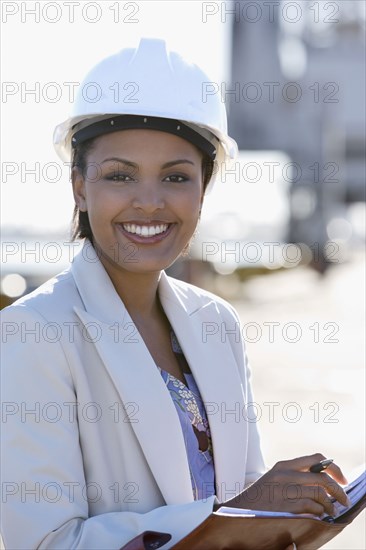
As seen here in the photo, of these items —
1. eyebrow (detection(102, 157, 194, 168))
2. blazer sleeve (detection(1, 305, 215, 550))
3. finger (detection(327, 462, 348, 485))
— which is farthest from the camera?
eyebrow (detection(102, 157, 194, 168))

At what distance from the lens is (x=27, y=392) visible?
219 centimetres

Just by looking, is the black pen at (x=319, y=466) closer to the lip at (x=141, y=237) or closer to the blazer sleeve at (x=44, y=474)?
the blazer sleeve at (x=44, y=474)

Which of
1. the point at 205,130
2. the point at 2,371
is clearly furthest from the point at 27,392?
the point at 205,130

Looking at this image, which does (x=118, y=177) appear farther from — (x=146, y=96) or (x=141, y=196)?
(x=146, y=96)

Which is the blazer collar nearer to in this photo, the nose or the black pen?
the nose

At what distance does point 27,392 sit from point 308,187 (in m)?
43.8

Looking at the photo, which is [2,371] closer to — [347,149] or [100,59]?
[100,59]

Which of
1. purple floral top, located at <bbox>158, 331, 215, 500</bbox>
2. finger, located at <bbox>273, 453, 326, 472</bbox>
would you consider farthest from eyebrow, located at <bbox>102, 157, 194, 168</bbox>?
finger, located at <bbox>273, 453, 326, 472</bbox>

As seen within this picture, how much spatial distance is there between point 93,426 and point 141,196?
55 centimetres

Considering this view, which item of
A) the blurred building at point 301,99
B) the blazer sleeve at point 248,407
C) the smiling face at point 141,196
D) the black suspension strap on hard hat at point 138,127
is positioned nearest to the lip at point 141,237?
the smiling face at point 141,196

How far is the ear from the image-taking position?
2646 millimetres

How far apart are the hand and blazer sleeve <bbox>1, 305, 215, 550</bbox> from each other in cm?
9

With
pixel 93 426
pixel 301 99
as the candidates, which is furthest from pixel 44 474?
pixel 301 99

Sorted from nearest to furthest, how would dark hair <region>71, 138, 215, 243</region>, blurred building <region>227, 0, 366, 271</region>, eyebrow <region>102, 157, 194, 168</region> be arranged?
eyebrow <region>102, 157, 194, 168</region> → dark hair <region>71, 138, 215, 243</region> → blurred building <region>227, 0, 366, 271</region>
